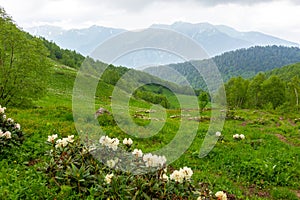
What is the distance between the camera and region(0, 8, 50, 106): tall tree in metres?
17.1

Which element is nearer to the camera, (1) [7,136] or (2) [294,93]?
(1) [7,136]

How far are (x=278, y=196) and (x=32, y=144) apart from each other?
8015 millimetres

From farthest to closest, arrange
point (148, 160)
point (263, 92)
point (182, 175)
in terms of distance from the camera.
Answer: point (263, 92) < point (148, 160) < point (182, 175)

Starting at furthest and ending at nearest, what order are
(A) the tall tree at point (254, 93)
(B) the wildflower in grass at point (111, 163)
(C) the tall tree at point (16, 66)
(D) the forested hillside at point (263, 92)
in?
1. (A) the tall tree at point (254, 93)
2. (D) the forested hillside at point (263, 92)
3. (C) the tall tree at point (16, 66)
4. (B) the wildflower in grass at point (111, 163)

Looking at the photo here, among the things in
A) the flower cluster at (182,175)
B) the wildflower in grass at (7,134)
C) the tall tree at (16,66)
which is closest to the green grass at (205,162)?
the wildflower in grass at (7,134)

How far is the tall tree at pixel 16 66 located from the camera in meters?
17.1

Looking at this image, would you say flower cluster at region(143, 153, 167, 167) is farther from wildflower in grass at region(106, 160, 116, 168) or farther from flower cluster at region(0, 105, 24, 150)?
flower cluster at region(0, 105, 24, 150)

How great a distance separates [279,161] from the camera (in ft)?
38.1

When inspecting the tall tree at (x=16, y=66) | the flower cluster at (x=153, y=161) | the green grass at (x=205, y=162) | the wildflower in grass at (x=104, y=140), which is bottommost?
the green grass at (x=205, y=162)

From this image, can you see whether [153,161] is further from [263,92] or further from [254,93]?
[254,93]

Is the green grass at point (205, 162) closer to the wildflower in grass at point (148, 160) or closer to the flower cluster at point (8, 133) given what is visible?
the flower cluster at point (8, 133)

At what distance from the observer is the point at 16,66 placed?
17516 mm

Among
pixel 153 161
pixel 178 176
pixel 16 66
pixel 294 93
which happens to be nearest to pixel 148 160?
pixel 153 161

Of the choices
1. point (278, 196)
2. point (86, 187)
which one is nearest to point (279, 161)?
point (278, 196)
